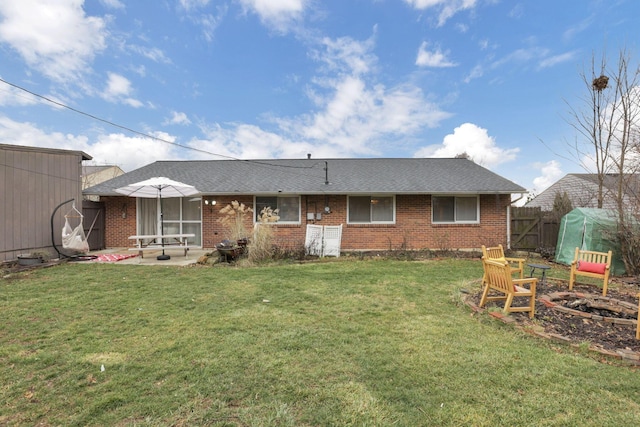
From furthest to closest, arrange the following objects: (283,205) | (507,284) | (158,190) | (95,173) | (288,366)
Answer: (95,173) → (283,205) → (158,190) → (507,284) → (288,366)

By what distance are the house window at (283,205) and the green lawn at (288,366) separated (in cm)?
643

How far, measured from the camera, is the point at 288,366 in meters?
2.78

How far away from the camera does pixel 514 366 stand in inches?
111

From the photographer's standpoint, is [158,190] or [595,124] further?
[158,190]

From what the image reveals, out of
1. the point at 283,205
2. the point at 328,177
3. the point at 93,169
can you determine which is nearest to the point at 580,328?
the point at 283,205

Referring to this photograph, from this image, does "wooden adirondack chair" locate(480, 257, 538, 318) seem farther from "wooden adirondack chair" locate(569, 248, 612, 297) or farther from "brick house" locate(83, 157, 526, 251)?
"brick house" locate(83, 157, 526, 251)

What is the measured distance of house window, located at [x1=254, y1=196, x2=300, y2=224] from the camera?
1145 cm

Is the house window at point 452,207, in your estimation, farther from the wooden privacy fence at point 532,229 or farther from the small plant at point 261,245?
the small plant at point 261,245

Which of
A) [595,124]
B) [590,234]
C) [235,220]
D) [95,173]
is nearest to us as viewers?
[590,234]

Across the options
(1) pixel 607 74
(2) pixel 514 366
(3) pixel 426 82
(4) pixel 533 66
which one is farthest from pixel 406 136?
(2) pixel 514 366

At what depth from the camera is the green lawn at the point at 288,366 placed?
2.14 m

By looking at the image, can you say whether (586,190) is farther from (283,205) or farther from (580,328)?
(283,205)

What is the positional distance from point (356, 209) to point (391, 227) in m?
1.54

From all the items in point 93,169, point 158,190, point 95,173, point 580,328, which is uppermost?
point 93,169
